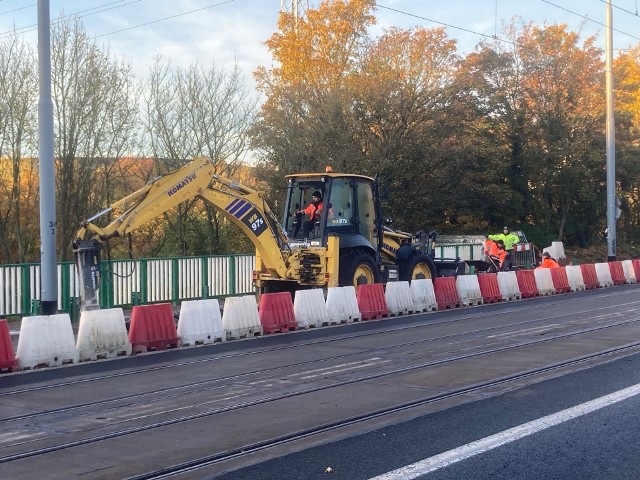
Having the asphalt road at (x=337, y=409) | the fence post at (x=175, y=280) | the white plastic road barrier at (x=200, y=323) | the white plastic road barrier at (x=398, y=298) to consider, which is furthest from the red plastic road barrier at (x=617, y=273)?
the white plastic road barrier at (x=200, y=323)

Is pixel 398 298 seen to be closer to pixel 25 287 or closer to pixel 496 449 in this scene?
pixel 25 287

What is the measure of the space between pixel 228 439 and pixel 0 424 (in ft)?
8.42

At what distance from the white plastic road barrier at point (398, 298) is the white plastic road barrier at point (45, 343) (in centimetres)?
834

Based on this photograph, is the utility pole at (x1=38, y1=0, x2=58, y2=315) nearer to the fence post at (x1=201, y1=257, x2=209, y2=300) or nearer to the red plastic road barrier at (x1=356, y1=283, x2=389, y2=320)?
the red plastic road barrier at (x1=356, y1=283, x2=389, y2=320)

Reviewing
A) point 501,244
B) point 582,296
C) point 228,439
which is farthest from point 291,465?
point 501,244

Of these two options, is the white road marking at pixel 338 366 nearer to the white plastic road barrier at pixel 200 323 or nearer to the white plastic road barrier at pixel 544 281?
the white plastic road barrier at pixel 200 323

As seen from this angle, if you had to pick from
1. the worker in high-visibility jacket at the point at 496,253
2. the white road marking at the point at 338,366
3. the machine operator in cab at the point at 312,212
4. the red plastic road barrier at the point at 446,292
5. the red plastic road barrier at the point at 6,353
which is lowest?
the white road marking at the point at 338,366

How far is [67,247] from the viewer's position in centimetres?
2566

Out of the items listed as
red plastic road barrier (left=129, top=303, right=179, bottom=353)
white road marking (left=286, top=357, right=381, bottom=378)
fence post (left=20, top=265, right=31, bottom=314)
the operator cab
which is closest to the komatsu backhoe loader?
the operator cab

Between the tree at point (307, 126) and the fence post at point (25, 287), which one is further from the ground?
the tree at point (307, 126)

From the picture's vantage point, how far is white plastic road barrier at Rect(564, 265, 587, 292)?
1030 inches

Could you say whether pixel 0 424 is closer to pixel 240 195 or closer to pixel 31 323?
pixel 31 323

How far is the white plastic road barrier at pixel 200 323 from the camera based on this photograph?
14531mm

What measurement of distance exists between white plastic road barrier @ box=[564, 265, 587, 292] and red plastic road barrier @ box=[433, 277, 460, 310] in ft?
20.8
